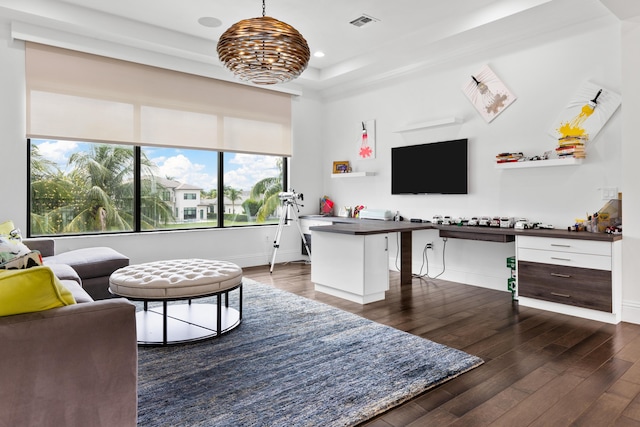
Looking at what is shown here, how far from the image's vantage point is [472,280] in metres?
4.88

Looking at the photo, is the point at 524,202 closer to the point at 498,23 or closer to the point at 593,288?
the point at 593,288

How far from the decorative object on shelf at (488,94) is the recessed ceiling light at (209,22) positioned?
2948 millimetres

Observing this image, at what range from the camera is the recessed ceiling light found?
445cm

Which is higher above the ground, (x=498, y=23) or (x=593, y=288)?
(x=498, y=23)

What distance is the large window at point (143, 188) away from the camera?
4.66 metres

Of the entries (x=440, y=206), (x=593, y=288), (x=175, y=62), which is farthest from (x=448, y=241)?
(x=175, y=62)

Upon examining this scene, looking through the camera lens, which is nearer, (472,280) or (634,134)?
(634,134)

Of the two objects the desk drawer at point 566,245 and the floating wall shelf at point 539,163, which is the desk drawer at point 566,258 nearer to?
the desk drawer at point 566,245

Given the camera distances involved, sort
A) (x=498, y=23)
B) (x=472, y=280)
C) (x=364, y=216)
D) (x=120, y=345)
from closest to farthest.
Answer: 1. (x=120, y=345)
2. (x=498, y=23)
3. (x=472, y=280)
4. (x=364, y=216)

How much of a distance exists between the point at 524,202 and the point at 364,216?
2141mm

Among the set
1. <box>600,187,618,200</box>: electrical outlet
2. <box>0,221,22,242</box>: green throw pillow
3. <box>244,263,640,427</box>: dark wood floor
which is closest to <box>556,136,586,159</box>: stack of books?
<box>600,187,618,200</box>: electrical outlet

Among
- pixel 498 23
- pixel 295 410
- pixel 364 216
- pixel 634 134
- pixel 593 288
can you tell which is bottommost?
pixel 295 410

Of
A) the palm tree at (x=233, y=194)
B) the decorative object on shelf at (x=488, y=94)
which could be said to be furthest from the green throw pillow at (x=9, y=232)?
the decorative object on shelf at (x=488, y=94)

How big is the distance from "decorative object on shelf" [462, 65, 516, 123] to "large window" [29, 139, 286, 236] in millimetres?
3073
